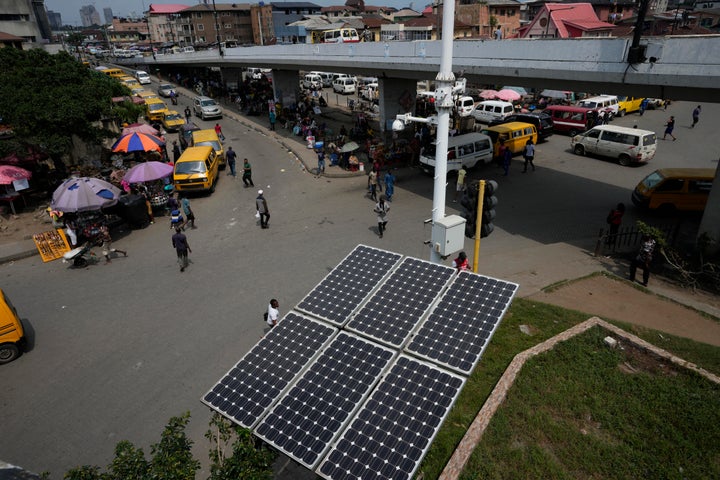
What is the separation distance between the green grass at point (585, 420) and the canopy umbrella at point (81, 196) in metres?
13.2

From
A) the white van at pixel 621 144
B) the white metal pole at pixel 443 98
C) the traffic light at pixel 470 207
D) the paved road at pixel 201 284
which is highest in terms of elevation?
the white metal pole at pixel 443 98

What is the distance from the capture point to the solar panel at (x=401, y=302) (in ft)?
20.0

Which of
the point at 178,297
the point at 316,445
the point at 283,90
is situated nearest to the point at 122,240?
the point at 178,297

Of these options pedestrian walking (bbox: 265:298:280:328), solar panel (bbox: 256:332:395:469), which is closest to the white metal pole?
solar panel (bbox: 256:332:395:469)

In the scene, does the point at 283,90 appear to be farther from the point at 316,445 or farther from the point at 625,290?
the point at 316,445

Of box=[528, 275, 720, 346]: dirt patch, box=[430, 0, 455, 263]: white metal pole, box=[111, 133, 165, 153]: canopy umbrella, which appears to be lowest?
box=[528, 275, 720, 346]: dirt patch

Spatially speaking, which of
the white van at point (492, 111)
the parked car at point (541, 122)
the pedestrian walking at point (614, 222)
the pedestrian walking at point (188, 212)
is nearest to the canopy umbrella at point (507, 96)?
the white van at point (492, 111)

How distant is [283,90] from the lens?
35094 millimetres

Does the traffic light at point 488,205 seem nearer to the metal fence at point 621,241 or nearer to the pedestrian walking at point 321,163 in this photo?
the metal fence at point 621,241

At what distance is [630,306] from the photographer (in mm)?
10469

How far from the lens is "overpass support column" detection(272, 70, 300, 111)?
114 feet

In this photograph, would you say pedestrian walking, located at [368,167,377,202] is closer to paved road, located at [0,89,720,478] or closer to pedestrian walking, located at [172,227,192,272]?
paved road, located at [0,89,720,478]

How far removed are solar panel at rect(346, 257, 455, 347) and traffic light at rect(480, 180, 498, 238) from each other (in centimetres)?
112

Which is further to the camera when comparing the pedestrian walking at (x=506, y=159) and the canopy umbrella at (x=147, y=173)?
the pedestrian walking at (x=506, y=159)
